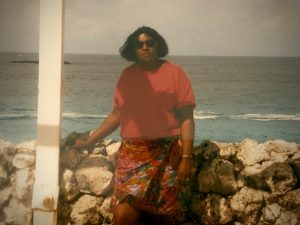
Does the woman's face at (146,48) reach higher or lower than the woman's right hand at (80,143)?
higher

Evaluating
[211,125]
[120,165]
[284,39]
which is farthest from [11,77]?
[211,125]

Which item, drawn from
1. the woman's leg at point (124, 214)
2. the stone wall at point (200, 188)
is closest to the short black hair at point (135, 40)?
the stone wall at point (200, 188)

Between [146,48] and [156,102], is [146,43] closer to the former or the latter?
[146,48]

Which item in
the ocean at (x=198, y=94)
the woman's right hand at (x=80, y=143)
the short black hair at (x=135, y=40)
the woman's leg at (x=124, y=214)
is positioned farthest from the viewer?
the ocean at (x=198, y=94)

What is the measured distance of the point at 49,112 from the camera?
3057mm

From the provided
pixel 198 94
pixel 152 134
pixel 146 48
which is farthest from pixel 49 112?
pixel 198 94

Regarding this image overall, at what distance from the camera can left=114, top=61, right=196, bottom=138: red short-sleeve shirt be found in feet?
10.1

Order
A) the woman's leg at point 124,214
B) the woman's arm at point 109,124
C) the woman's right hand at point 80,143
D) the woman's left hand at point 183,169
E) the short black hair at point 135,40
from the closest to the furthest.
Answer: the woman's leg at point 124,214 < the woman's left hand at point 183,169 < the short black hair at point 135,40 < the woman's arm at point 109,124 < the woman's right hand at point 80,143

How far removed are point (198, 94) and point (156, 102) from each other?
14.4 m

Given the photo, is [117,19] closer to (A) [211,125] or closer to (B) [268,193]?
(B) [268,193]

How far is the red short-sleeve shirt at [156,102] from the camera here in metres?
3.08

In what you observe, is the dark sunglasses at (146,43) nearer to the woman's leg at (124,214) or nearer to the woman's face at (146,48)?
the woman's face at (146,48)

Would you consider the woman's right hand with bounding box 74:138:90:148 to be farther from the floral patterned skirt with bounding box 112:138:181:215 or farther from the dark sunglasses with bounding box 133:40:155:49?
the dark sunglasses with bounding box 133:40:155:49

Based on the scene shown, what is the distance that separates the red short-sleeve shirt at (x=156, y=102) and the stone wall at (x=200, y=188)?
551 millimetres
